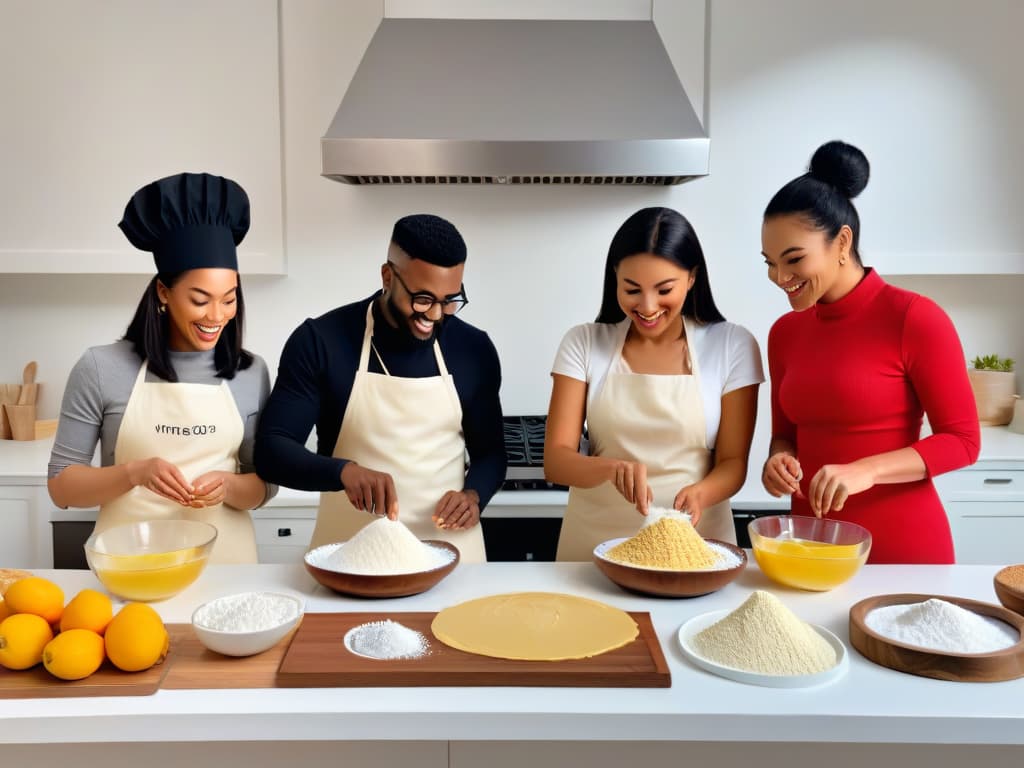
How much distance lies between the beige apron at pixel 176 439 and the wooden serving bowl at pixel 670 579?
85 cm

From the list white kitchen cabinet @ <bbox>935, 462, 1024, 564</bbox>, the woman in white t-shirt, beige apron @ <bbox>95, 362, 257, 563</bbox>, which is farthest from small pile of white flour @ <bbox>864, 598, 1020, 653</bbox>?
white kitchen cabinet @ <bbox>935, 462, 1024, 564</bbox>

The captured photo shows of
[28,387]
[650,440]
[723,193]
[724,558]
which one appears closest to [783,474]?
[724,558]

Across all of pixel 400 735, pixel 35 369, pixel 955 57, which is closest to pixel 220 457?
pixel 400 735

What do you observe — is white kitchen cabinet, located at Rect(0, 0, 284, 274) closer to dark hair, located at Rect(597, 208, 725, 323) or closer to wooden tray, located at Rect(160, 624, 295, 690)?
dark hair, located at Rect(597, 208, 725, 323)

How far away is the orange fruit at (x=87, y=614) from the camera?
116 centimetres

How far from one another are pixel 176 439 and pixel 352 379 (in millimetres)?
379

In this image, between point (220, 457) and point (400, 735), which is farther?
point (220, 457)

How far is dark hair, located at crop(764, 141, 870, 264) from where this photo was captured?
1722 mm

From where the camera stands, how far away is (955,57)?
3.15m

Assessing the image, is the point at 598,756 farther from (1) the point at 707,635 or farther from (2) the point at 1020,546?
(2) the point at 1020,546

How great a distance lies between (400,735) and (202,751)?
340 millimetres

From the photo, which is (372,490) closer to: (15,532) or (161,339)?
(161,339)

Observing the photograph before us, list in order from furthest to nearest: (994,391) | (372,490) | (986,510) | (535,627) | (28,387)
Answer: (994,391) < (28,387) < (986,510) < (372,490) < (535,627)

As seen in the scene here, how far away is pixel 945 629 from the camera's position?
1.18 metres
